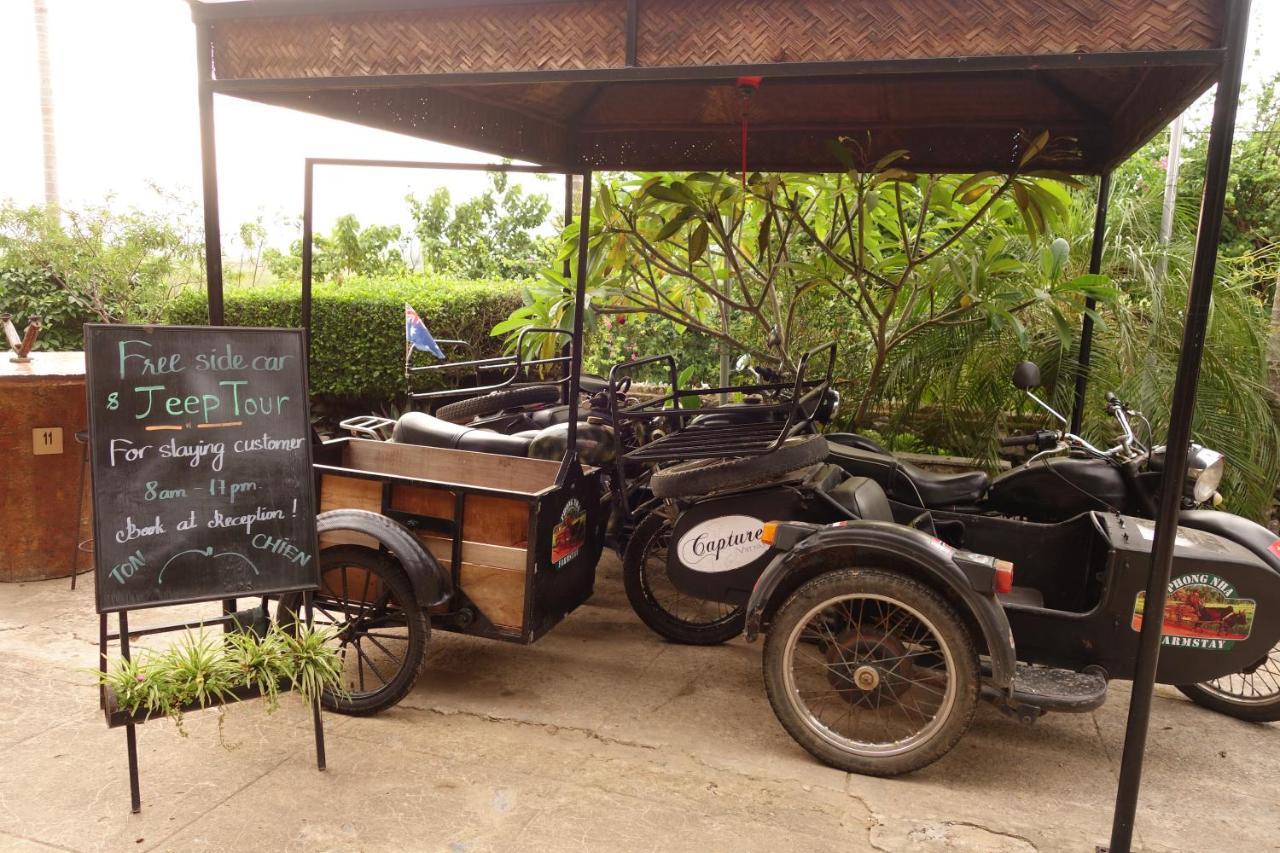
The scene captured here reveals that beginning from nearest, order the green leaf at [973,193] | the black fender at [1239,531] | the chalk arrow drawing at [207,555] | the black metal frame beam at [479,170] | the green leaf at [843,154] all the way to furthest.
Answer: the chalk arrow drawing at [207,555], the black fender at [1239,531], the black metal frame beam at [479,170], the green leaf at [843,154], the green leaf at [973,193]

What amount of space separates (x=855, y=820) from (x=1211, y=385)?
393cm

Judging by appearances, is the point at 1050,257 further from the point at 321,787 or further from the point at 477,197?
the point at 477,197

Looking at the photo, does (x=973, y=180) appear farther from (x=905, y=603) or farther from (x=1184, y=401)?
(x=905, y=603)

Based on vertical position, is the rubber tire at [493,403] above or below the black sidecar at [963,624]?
above

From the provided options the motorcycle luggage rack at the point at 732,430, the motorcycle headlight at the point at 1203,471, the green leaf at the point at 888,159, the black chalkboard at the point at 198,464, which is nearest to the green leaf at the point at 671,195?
the green leaf at the point at 888,159

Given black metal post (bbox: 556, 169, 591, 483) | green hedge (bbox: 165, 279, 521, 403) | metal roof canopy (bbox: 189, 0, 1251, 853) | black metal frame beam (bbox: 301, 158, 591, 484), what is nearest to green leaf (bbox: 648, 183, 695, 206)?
metal roof canopy (bbox: 189, 0, 1251, 853)

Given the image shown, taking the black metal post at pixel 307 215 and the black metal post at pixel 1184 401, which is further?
the black metal post at pixel 307 215

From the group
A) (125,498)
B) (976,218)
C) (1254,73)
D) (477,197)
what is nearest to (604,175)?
(976,218)

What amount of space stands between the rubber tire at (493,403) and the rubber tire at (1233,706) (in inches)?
143

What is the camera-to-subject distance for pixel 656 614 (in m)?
A: 4.62

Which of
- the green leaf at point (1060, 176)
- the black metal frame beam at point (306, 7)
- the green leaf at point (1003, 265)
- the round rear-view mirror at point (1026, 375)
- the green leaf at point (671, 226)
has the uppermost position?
the black metal frame beam at point (306, 7)

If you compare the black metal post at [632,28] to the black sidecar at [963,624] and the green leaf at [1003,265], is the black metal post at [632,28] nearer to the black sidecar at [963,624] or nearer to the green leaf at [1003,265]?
the black sidecar at [963,624]

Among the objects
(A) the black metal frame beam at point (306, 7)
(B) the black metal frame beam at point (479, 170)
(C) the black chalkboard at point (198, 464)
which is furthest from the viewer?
(B) the black metal frame beam at point (479, 170)

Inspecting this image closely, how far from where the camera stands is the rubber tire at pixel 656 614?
4.52m
